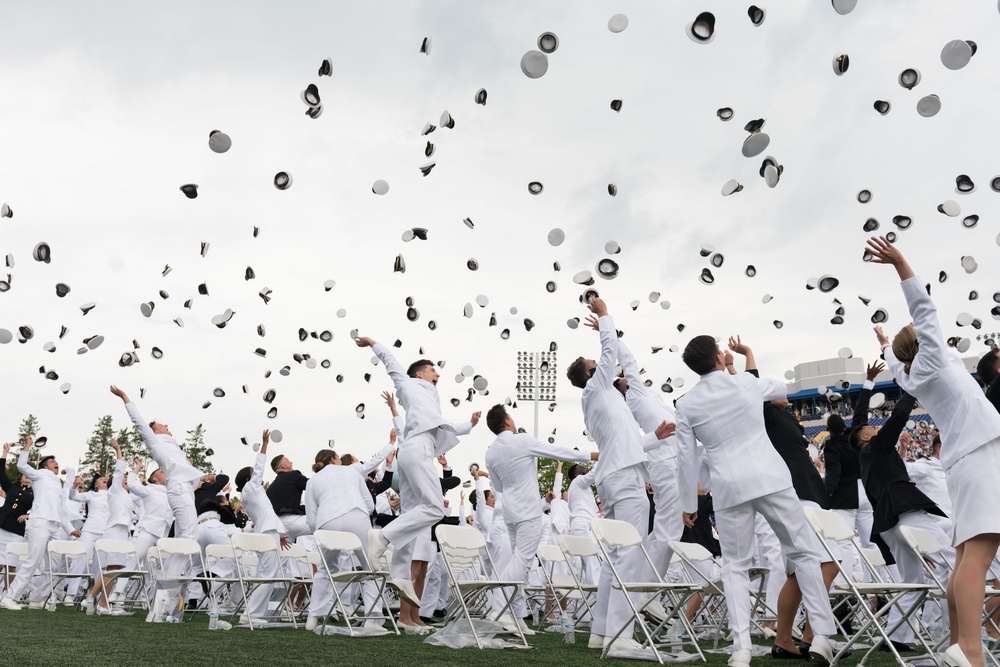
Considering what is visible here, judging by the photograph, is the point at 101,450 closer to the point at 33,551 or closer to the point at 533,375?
the point at 533,375

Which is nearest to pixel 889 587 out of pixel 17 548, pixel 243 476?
pixel 243 476

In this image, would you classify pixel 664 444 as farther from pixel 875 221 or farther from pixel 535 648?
pixel 875 221

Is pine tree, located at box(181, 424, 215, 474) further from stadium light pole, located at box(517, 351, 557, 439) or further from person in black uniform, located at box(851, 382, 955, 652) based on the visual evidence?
person in black uniform, located at box(851, 382, 955, 652)

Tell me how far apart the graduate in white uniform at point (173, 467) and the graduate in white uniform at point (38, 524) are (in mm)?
2437

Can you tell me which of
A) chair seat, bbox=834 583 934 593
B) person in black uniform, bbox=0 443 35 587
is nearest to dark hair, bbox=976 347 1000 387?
chair seat, bbox=834 583 934 593

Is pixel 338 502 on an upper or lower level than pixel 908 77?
lower

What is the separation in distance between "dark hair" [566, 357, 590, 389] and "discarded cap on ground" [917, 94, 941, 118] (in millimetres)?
4341

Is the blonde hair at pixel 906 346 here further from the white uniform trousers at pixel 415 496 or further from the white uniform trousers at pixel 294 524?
the white uniform trousers at pixel 294 524

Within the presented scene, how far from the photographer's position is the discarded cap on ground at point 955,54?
7.84 metres

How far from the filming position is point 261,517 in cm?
1098

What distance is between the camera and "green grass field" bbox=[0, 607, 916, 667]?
213 inches

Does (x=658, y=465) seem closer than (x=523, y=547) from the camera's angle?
Yes

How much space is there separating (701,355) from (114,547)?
27.0ft

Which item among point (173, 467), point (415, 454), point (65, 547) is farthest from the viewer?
point (65, 547)
